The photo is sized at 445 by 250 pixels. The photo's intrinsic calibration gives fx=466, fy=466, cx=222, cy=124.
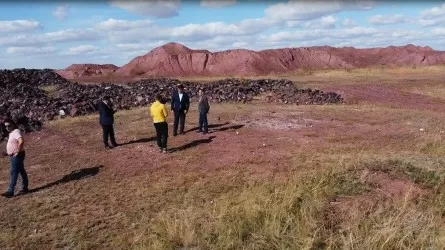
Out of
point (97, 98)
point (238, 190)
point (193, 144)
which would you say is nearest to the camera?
point (238, 190)

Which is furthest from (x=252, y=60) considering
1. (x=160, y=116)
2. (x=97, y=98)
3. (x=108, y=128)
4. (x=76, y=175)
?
(x=76, y=175)

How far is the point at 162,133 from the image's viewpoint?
450 inches

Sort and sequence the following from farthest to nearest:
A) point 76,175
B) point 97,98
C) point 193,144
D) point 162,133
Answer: point 97,98 < point 193,144 < point 162,133 < point 76,175

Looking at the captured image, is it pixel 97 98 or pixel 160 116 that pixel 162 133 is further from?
pixel 97 98

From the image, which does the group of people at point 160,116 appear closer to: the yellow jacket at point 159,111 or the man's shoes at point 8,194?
the yellow jacket at point 159,111

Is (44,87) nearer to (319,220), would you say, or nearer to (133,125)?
(133,125)

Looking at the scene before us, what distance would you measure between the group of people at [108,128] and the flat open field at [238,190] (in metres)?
0.33

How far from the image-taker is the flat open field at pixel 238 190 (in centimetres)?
676

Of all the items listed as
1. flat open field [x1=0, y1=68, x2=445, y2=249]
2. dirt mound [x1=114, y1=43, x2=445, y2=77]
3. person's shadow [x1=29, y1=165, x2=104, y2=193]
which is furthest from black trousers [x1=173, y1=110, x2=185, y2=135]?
dirt mound [x1=114, y1=43, x2=445, y2=77]

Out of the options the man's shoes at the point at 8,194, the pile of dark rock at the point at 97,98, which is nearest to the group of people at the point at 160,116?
the man's shoes at the point at 8,194

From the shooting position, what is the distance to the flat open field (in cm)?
676

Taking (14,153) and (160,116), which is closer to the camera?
(14,153)

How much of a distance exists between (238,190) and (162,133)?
3327 mm

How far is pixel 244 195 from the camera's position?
8148 millimetres
